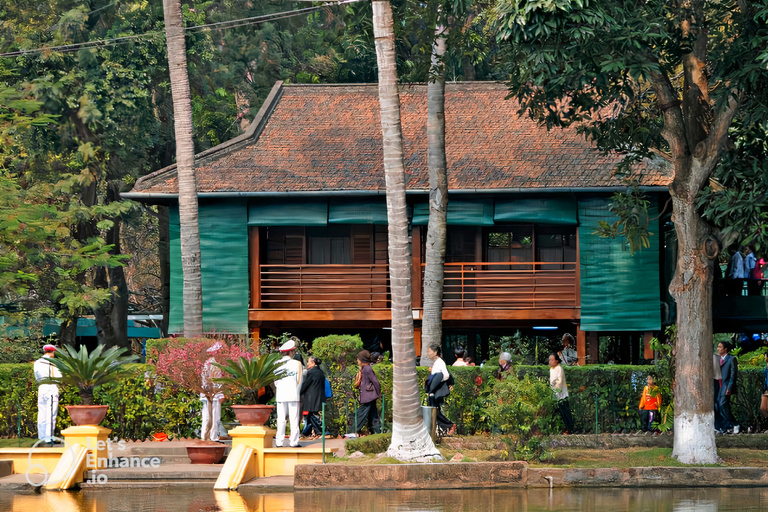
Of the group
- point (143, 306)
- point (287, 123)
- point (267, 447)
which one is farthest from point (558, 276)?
point (143, 306)

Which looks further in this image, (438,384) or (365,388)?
(365,388)

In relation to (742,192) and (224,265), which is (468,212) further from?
(742,192)

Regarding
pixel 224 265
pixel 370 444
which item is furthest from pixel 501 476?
pixel 224 265

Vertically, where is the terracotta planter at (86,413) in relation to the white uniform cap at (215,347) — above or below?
below

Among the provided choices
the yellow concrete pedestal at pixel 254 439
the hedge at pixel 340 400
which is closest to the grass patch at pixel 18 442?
the hedge at pixel 340 400

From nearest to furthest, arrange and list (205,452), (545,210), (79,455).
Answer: (79,455), (205,452), (545,210)

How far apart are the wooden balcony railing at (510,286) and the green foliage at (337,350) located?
607 cm

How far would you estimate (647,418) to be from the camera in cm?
1725

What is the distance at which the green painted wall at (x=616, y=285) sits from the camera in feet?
74.7

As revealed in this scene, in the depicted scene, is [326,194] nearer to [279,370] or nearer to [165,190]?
[165,190]

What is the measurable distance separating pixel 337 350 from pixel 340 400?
2.95ft

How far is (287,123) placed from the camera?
25.2m

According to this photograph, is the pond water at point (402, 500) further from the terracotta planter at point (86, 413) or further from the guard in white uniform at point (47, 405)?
the guard in white uniform at point (47, 405)

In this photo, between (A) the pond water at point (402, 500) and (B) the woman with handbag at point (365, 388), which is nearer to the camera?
(A) the pond water at point (402, 500)
